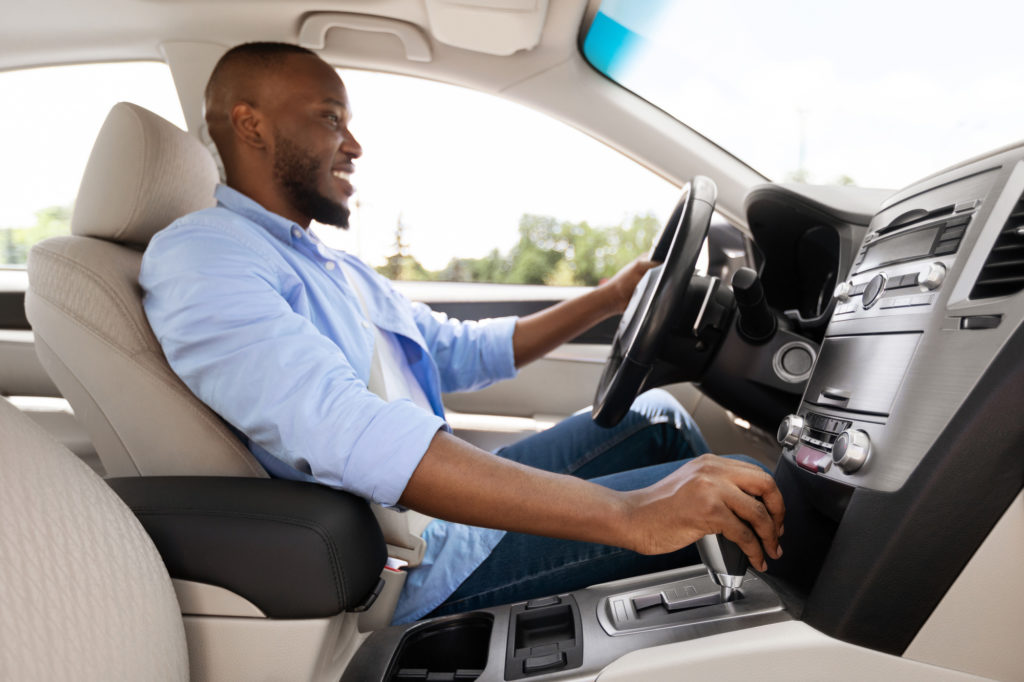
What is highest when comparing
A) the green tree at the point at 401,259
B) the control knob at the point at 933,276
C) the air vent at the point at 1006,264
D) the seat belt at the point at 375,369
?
the air vent at the point at 1006,264

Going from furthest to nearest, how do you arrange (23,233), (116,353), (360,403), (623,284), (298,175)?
1. (23,233)
2. (623,284)
3. (298,175)
4. (116,353)
5. (360,403)

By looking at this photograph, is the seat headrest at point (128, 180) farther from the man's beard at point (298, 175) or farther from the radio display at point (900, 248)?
the radio display at point (900, 248)

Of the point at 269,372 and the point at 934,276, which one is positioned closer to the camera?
the point at 934,276

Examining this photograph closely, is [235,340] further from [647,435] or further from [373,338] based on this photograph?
[647,435]

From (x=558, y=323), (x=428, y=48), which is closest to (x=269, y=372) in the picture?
(x=558, y=323)

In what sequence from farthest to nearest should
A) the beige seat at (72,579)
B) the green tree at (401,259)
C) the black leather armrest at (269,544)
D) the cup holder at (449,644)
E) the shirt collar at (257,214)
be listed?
the green tree at (401,259) → the shirt collar at (257,214) → the cup holder at (449,644) → the black leather armrest at (269,544) → the beige seat at (72,579)

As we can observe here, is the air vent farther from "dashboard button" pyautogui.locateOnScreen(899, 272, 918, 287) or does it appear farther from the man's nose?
the man's nose

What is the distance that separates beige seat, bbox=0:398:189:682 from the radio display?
0.82m

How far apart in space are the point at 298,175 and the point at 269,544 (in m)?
0.80

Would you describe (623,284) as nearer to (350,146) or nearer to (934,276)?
(350,146)

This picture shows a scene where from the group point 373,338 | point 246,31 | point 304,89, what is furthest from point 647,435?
point 246,31

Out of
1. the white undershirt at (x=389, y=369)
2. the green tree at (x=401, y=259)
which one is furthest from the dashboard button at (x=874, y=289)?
the green tree at (x=401, y=259)

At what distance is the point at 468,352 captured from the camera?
1687 mm

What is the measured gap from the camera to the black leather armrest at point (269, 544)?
812 millimetres
